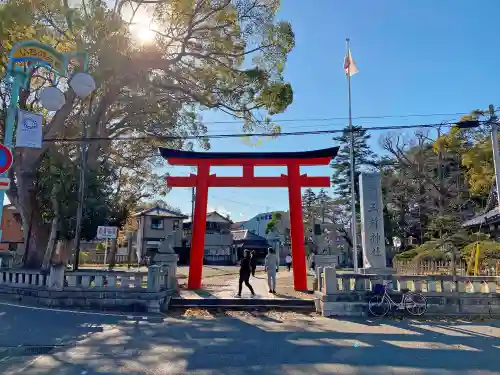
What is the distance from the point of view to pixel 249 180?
16.2m

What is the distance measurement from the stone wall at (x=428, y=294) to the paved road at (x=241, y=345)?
2.75ft

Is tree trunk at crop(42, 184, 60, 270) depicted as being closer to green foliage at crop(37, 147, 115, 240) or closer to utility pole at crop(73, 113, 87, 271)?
green foliage at crop(37, 147, 115, 240)

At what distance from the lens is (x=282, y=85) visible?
17.3 metres

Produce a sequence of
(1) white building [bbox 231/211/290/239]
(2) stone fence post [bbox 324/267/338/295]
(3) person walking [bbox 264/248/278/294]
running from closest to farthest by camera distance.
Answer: (2) stone fence post [bbox 324/267/338/295] < (3) person walking [bbox 264/248/278/294] < (1) white building [bbox 231/211/290/239]

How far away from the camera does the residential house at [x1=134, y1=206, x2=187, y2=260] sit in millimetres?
44950

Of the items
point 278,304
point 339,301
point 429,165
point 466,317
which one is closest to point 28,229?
point 278,304

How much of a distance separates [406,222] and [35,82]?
35035 millimetres

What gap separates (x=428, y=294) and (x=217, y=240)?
38.8 m

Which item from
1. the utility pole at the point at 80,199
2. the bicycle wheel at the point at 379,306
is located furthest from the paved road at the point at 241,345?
the utility pole at the point at 80,199

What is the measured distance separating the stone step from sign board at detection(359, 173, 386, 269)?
2.26m

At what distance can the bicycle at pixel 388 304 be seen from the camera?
10.7m

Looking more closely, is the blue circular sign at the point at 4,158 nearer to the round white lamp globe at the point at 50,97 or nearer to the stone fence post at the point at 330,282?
the round white lamp globe at the point at 50,97

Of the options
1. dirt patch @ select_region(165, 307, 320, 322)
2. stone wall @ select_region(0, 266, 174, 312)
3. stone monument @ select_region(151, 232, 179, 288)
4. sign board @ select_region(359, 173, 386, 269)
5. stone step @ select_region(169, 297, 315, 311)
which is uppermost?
sign board @ select_region(359, 173, 386, 269)

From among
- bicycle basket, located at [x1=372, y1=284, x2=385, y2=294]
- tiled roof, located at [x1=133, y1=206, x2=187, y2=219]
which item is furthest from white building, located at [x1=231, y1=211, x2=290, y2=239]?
bicycle basket, located at [x1=372, y1=284, x2=385, y2=294]
